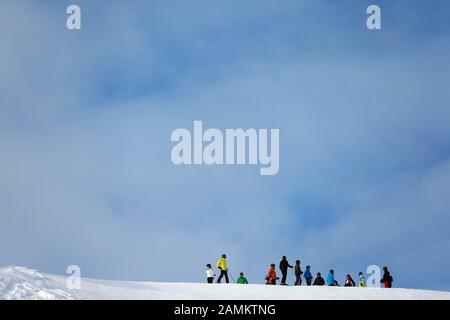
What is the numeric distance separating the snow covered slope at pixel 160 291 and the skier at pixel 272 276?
5.38 ft

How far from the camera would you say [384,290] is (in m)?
31.9

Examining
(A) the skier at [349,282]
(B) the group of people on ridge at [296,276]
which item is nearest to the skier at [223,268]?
(B) the group of people on ridge at [296,276]

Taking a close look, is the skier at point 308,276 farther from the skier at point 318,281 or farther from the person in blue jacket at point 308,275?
the skier at point 318,281

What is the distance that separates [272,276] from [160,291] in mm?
6003

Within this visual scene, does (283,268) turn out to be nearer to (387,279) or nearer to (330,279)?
(330,279)

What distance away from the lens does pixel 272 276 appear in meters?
34.6

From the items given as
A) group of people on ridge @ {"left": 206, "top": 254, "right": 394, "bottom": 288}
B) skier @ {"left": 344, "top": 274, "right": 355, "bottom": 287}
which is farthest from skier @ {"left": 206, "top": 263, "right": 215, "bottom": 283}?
skier @ {"left": 344, "top": 274, "right": 355, "bottom": 287}

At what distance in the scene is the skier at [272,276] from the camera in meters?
34.5

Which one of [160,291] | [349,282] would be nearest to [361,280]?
[349,282]

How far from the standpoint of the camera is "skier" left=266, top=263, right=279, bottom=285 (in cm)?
3447
